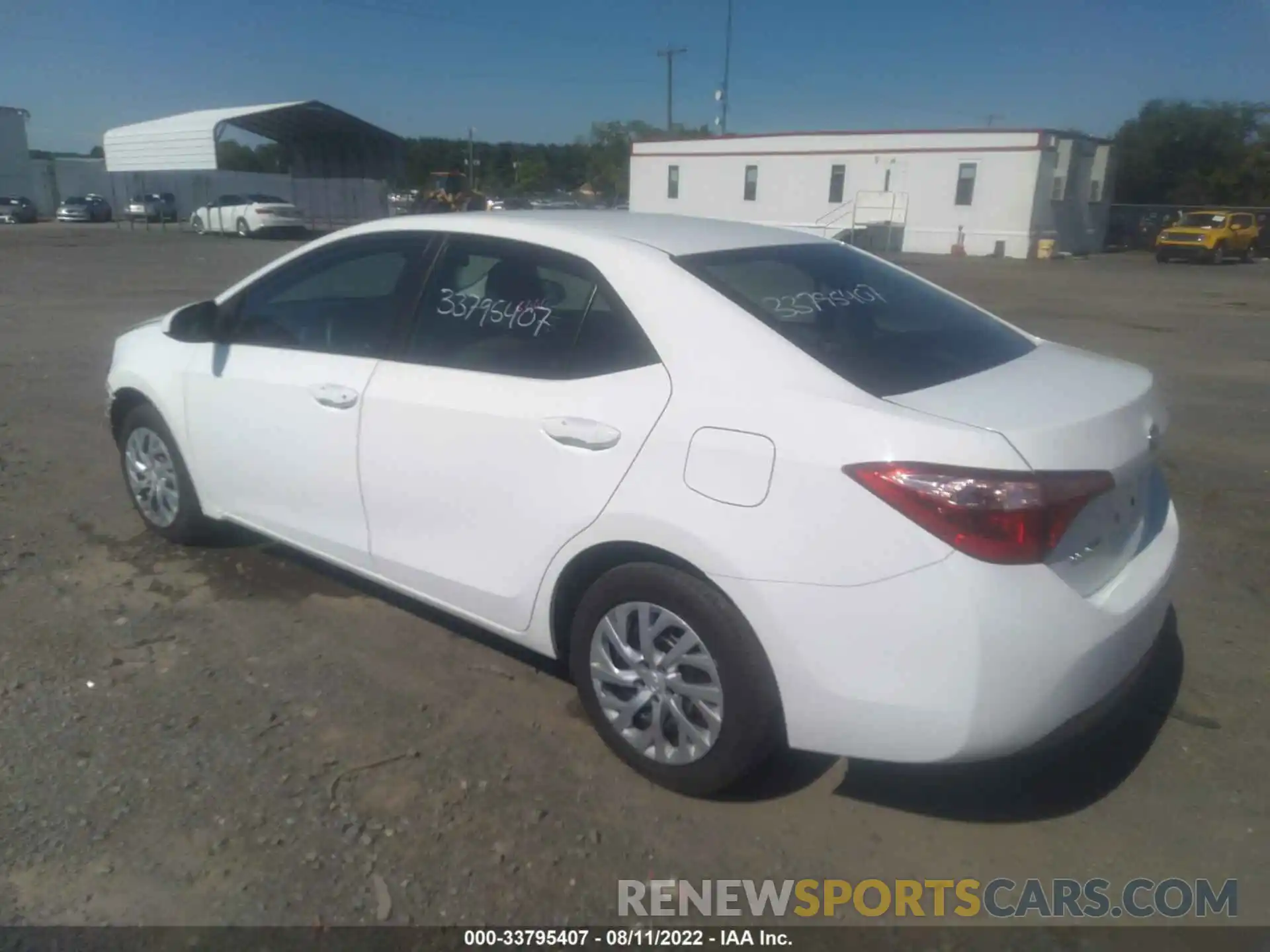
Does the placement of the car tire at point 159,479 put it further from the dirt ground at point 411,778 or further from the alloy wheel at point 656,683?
the alloy wheel at point 656,683

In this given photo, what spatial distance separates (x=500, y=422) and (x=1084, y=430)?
1.73 meters

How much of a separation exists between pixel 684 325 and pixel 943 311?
1.11 meters

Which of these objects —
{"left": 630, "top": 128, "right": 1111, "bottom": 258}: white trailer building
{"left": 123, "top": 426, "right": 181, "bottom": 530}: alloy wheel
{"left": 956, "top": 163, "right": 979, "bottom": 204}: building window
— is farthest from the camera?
{"left": 956, "top": 163, "right": 979, "bottom": 204}: building window

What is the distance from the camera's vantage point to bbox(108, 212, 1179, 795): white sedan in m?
2.52

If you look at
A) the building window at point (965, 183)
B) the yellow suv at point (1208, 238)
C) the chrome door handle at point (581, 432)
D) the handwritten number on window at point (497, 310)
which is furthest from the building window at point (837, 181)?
the chrome door handle at point (581, 432)

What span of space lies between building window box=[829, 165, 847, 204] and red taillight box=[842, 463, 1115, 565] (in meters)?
38.9

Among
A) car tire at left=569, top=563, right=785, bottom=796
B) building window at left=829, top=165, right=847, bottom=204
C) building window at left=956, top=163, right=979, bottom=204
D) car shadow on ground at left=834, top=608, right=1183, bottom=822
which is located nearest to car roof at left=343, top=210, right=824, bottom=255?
car tire at left=569, top=563, right=785, bottom=796

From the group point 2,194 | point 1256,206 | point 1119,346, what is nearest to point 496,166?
point 2,194

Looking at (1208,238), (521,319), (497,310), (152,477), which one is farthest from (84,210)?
(521,319)

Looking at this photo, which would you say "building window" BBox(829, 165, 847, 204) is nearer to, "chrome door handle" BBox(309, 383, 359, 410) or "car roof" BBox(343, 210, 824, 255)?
"car roof" BBox(343, 210, 824, 255)

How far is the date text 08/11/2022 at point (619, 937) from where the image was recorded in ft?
8.38

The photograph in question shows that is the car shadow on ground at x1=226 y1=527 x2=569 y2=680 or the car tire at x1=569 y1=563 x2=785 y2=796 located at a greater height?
the car tire at x1=569 y1=563 x2=785 y2=796

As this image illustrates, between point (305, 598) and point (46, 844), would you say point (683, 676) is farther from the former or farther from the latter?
point (305, 598)

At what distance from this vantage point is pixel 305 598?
4.48m
